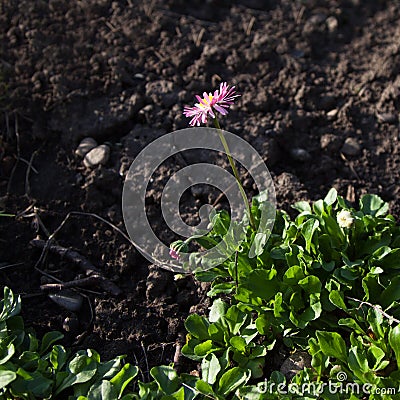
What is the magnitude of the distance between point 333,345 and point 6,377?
3.91 feet

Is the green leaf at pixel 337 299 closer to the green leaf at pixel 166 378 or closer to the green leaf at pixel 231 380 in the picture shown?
the green leaf at pixel 231 380

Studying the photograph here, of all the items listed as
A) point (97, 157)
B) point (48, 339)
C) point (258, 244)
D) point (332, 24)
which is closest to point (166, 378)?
point (48, 339)

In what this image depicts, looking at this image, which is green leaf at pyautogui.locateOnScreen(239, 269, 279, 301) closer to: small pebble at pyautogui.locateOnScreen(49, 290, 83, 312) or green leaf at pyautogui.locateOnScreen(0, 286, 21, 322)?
small pebble at pyautogui.locateOnScreen(49, 290, 83, 312)

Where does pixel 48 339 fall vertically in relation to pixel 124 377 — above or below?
below

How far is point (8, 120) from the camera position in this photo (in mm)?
3482

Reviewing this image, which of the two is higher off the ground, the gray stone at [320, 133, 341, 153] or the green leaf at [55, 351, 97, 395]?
the gray stone at [320, 133, 341, 153]

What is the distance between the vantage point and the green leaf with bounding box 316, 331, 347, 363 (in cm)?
227

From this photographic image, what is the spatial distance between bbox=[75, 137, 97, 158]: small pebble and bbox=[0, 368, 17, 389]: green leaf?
145 cm

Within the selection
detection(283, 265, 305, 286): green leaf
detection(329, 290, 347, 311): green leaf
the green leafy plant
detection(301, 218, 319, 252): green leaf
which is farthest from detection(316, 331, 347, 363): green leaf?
detection(301, 218, 319, 252): green leaf

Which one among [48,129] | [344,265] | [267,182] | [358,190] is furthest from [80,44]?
[344,265]

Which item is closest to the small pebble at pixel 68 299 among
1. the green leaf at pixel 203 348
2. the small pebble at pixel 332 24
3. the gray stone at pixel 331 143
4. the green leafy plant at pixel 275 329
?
the green leafy plant at pixel 275 329

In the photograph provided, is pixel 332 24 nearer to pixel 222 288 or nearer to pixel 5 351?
pixel 222 288

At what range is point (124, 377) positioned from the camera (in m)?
2.29

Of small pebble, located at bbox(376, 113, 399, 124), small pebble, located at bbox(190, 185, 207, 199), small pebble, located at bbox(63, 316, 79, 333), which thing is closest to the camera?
small pebble, located at bbox(63, 316, 79, 333)
